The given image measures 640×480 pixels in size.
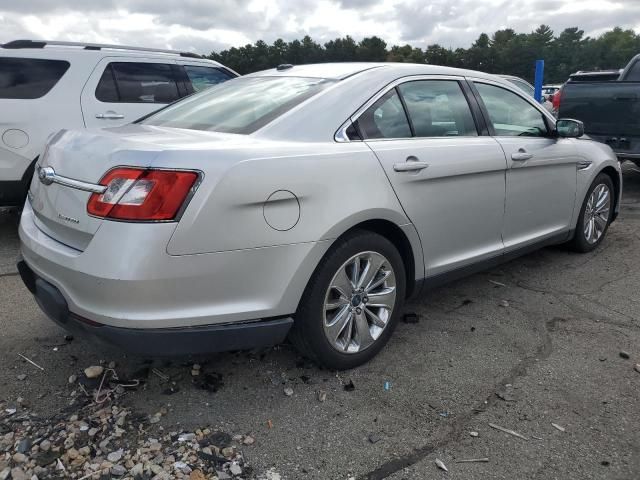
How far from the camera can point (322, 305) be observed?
2744mm

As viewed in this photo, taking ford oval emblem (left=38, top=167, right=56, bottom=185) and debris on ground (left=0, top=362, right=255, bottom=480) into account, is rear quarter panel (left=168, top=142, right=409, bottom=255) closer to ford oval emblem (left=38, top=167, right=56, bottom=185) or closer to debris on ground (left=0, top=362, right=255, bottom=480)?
ford oval emblem (left=38, top=167, right=56, bottom=185)

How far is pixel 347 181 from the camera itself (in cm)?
274

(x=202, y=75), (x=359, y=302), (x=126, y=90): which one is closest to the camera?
(x=359, y=302)

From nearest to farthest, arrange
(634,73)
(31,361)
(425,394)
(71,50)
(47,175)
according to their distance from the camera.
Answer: (47,175)
(425,394)
(31,361)
(71,50)
(634,73)

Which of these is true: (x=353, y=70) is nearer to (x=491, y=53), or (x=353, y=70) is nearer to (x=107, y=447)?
(x=107, y=447)

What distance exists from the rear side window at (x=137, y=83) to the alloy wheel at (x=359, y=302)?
409 centimetres

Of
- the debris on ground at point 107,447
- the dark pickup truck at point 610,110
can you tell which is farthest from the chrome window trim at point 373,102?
the dark pickup truck at point 610,110

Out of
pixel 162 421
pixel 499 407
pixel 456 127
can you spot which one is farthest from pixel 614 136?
pixel 162 421

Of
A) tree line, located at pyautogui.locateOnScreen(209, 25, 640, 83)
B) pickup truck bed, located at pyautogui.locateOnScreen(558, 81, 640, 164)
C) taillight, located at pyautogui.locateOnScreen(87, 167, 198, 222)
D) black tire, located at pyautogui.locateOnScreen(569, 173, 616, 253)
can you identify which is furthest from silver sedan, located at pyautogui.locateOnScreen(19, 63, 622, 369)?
tree line, located at pyautogui.locateOnScreen(209, 25, 640, 83)

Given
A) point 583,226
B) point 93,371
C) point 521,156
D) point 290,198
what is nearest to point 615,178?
point 583,226

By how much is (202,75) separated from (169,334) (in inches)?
199

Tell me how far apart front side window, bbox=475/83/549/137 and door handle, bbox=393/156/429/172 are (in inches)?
40.0

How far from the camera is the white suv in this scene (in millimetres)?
5223

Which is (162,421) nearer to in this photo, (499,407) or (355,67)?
(499,407)
